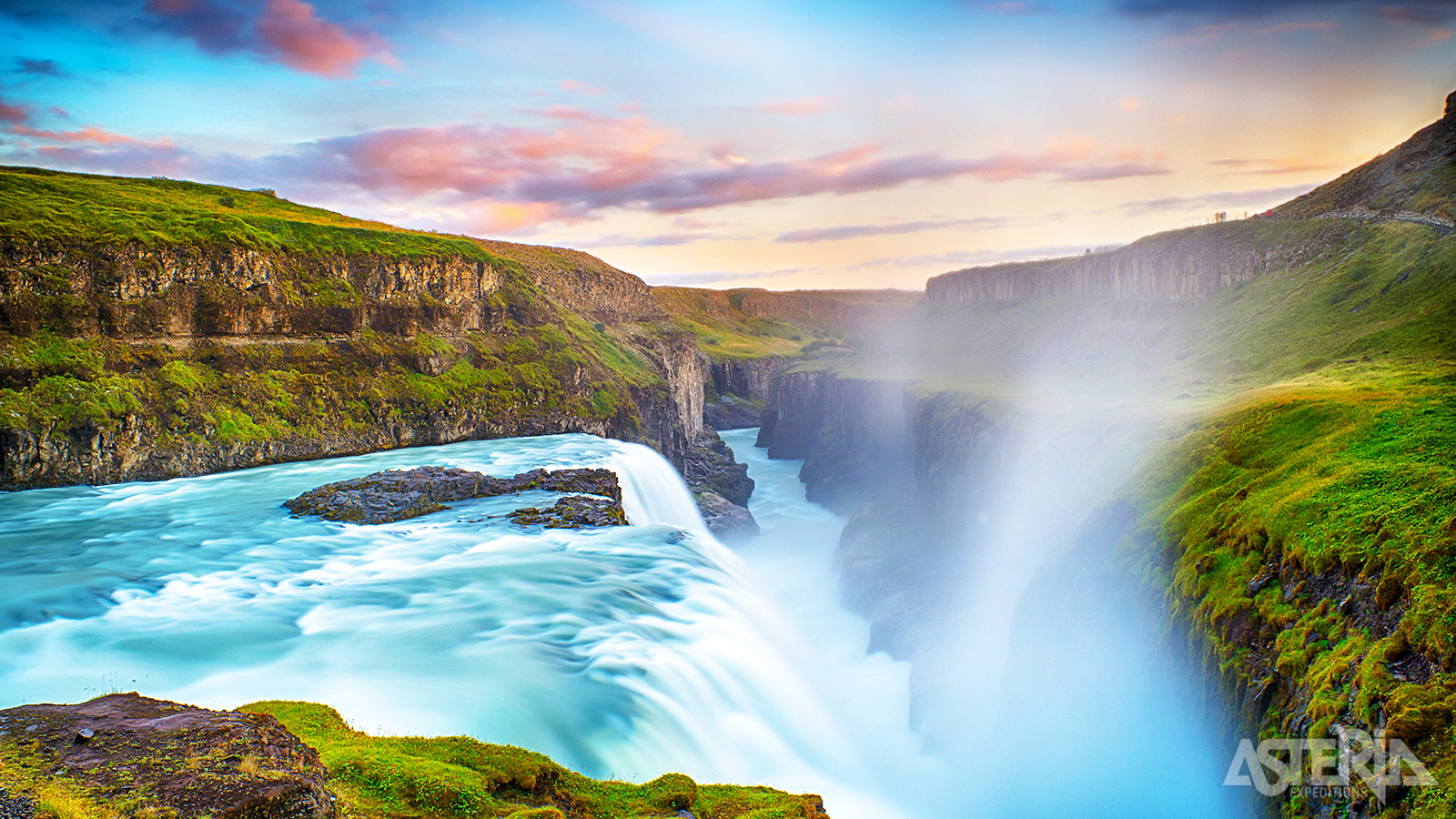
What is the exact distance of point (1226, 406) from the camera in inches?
1192

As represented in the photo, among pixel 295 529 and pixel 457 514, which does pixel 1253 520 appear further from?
pixel 295 529

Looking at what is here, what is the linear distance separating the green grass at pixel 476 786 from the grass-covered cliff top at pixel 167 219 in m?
51.3

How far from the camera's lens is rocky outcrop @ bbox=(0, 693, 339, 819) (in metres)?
7.16

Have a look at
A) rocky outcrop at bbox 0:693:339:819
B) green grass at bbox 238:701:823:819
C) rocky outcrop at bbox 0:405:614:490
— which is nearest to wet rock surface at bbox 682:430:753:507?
rocky outcrop at bbox 0:405:614:490

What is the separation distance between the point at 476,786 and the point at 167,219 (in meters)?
60.6

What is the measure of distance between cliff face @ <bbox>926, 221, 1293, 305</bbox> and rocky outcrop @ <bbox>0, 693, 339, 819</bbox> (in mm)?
95662

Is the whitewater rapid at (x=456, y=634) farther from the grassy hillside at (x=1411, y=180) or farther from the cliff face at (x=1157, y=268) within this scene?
the cliff face at (x=1157, y=268)

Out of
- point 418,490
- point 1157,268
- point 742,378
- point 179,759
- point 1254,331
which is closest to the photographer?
point 179,759

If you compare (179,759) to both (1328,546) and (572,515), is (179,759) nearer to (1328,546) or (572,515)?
(1328,546)

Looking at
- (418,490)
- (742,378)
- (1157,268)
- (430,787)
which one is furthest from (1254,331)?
(742,378)

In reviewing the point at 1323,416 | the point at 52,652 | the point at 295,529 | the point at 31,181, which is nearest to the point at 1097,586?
the point at 1323,416

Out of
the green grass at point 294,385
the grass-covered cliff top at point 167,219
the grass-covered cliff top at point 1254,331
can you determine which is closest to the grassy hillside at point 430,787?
the grass-covered cliff top at point 1254,331

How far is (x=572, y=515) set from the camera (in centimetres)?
3173

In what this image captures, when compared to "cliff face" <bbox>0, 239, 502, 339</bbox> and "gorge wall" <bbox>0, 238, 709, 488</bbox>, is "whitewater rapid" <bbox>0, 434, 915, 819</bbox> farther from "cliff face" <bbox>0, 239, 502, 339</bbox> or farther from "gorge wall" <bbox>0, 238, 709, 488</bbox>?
"cliff face" <bbox>0, 239, 502, 339</bbox>
